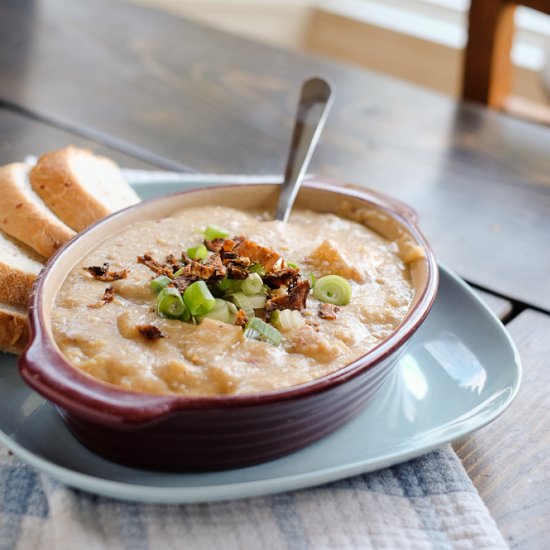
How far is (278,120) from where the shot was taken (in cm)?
321

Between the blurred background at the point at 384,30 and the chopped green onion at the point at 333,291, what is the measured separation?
16.5 ft

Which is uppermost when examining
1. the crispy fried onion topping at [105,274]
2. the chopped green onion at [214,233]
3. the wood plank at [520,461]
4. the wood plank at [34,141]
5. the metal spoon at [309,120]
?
the metal spoon at [309,120]

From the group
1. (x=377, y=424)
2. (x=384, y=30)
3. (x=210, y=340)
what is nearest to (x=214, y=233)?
(x=210, y=340)

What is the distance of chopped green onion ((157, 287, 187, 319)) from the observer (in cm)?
159

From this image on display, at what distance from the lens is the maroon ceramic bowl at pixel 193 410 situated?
4.28 ft

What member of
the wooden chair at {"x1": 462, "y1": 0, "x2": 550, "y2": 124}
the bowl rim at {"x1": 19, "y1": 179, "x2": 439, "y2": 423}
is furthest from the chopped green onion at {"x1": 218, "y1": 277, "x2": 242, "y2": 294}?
the wooden chair at {"x1": 462, "y1": 0, "x2": 550, "y2": 124}

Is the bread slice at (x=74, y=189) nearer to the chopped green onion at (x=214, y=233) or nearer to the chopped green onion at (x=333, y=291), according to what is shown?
the chopped green onion at (x=214, y=233)

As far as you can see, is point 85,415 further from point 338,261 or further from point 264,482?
point 338,261

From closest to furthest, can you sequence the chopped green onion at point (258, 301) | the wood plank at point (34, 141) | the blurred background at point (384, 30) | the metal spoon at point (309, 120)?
the chopped green onion at point (258, 301), the metal spoon at point (309, 120), the wood plank at point (34, 141), the blurred background at point (384, 30)

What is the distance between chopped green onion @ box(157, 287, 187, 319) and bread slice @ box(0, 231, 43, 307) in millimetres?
405

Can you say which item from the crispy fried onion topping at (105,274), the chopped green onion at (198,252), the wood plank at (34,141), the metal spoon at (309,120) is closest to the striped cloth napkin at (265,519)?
the crispy fried onion topping at (105,274)

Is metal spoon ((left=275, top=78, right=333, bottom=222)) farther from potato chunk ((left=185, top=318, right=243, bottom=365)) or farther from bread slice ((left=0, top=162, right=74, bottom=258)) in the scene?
potato chunk ((left=185, top=318, right=243, bottom=365))

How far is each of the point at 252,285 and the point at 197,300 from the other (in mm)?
136

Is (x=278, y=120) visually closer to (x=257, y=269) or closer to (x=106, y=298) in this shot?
(x=257, y=269)
